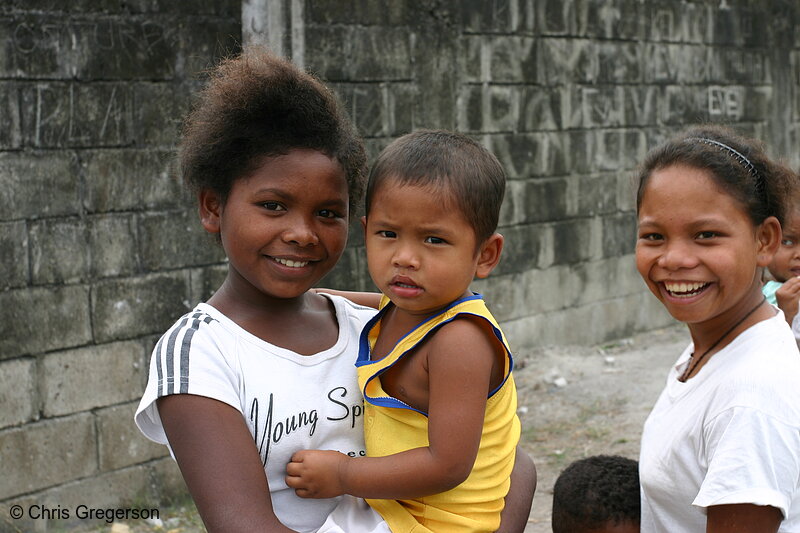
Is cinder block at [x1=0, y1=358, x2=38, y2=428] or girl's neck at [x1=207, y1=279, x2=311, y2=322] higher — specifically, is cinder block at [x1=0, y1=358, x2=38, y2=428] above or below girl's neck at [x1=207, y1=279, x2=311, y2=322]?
below

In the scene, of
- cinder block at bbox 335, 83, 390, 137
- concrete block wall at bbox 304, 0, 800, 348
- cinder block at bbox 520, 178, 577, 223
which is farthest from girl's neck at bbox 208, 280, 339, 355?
cinder block at bbox 520, 178, 577, 223

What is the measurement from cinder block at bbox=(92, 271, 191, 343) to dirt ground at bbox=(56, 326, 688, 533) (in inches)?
36.6

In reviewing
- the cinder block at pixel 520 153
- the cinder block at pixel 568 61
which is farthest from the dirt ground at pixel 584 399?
the cinder block at pixel 568 61

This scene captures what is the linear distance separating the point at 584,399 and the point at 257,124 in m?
4.63

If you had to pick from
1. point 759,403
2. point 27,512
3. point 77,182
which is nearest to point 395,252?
point 759,403

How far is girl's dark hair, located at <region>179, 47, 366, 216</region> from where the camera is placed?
6.61 feet

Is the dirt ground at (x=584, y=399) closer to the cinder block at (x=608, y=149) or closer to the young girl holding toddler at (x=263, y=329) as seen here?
the cinder block at (x=608, y=149)

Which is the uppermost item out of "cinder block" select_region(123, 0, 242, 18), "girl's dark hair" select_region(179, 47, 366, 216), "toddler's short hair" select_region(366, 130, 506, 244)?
"cinder block" select_region(123, 0, 242, 18)

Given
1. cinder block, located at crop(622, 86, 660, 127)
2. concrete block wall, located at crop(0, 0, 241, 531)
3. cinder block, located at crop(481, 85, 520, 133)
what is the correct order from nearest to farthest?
1. concrete block wall, located at crop(0, 0, 241, 531)
2. cinder block, located at crop(481, 85, 520, 133)
3. cinder block, located at crop(622, 86, 660, 127)

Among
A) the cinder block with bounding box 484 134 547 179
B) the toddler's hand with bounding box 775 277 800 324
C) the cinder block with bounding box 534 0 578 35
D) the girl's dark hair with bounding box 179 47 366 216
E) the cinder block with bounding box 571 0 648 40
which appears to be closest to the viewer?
the girl's dark hair with bounding box 179 47 366 216

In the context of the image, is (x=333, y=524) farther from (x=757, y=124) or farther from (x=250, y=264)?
(x=757, y=124)

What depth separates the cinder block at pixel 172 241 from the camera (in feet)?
14.4

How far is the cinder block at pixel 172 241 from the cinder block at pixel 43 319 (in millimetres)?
364

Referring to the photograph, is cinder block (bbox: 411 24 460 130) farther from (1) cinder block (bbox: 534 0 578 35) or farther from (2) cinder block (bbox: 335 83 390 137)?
(1) cinder block (bbox: 534 0 578 35)
